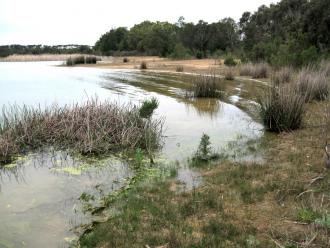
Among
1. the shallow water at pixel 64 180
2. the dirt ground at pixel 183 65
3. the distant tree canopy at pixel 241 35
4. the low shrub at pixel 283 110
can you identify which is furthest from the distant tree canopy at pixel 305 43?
the low shrub at pixel 283 110

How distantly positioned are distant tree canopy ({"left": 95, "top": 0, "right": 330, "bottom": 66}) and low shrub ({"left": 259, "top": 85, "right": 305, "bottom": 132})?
1687 cm

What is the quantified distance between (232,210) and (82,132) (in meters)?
5.31

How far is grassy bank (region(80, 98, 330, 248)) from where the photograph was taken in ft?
16.0

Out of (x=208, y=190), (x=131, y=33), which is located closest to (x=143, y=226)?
(x=208, y=190)

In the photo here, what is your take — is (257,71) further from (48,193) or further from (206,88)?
(48,193)

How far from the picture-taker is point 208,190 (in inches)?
260

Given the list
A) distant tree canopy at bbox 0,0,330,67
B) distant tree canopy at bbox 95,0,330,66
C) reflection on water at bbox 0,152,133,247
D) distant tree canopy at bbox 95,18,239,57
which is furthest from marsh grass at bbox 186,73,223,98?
distant tree canopy at bbox 95,18,239,57

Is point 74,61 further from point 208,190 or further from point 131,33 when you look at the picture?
point 208,190

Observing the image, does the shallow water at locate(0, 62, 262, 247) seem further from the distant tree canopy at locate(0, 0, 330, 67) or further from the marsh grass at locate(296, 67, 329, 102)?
the distant tree canopy at locate(0, 0, 330, 67)

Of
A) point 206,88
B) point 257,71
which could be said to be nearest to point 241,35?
point 257,71

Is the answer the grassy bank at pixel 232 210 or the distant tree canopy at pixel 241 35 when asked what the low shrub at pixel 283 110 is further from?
the distant tree canopy at pixel 241 35

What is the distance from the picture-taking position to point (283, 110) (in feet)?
34.8

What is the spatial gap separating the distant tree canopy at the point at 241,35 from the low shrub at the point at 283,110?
16.9 meters

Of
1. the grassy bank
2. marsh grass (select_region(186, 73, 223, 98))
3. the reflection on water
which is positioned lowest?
the reflection on water
